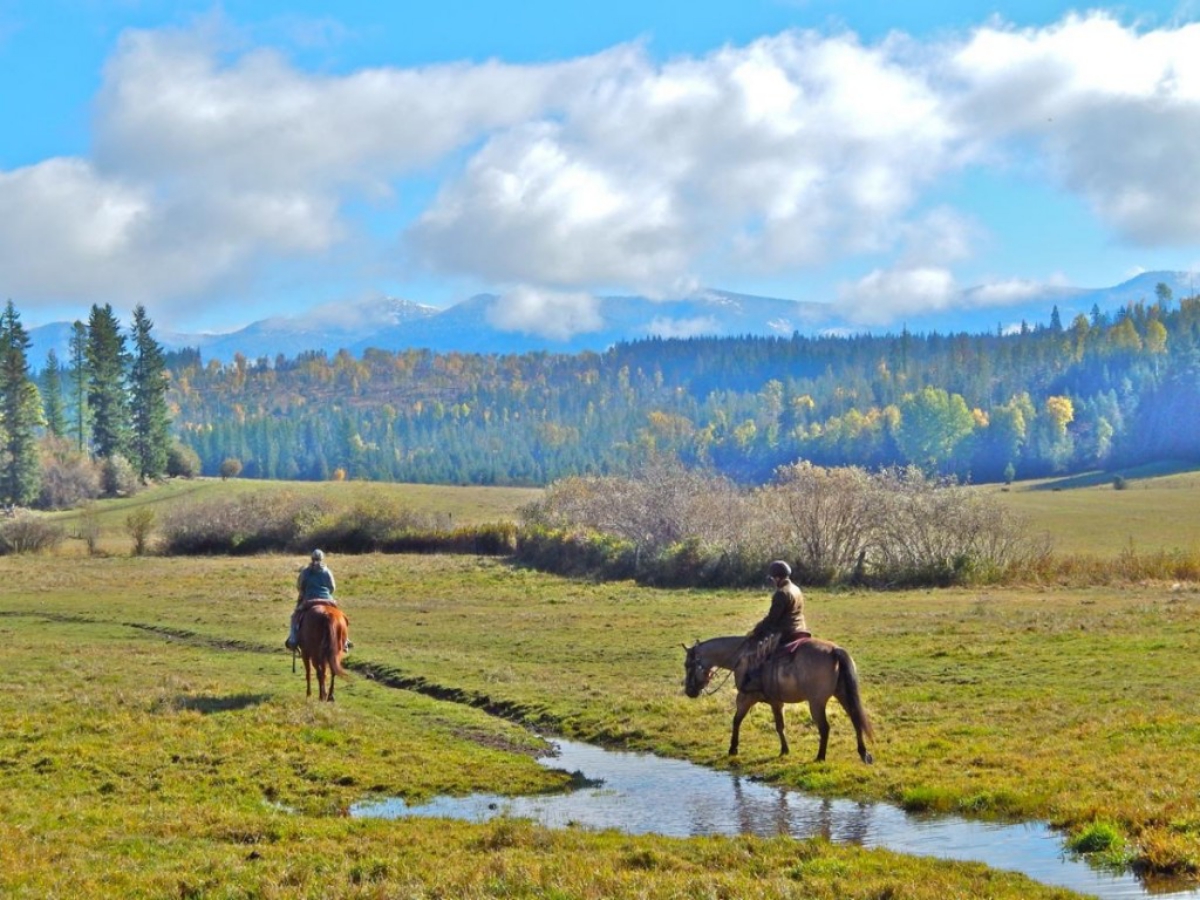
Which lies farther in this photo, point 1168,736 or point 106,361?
point 106,361

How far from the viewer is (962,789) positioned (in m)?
14.9

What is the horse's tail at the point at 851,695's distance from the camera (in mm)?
17172

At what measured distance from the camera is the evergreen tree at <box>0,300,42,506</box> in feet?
367

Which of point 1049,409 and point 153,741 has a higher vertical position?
point 1049,409

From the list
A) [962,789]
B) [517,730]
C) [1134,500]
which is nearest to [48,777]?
[517,730]

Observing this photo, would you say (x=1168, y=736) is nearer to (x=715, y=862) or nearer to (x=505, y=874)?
(x=715, y=862)

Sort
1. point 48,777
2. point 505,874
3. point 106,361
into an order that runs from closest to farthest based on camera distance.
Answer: point 505,874 → point 48,777 → point 106,361

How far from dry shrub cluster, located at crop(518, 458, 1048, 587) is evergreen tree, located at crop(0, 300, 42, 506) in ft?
236

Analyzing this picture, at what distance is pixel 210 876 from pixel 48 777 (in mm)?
6706

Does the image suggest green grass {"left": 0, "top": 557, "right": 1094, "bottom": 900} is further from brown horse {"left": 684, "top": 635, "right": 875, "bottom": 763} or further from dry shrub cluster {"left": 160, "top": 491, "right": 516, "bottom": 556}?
dry shrub cluster {"left": 160, "top": 491, "right": 516, "bottom": 556}

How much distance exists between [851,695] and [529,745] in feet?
19.6

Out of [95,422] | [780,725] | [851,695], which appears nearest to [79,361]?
[95,422]

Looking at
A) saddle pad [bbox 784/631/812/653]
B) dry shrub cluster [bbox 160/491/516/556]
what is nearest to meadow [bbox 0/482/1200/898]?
saddle pad [bbox 784/631/812/653]

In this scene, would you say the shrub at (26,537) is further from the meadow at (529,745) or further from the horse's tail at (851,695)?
the horse's tail at (851,695)
